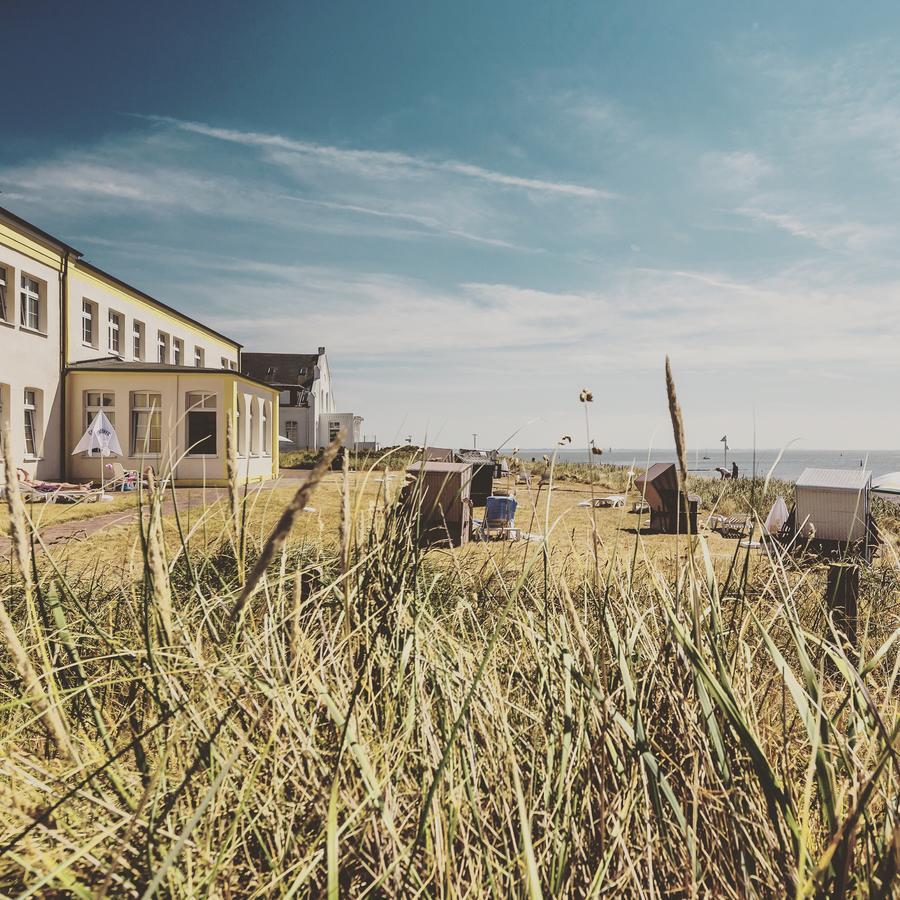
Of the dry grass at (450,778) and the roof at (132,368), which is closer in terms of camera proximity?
the dry grass at (450,778)

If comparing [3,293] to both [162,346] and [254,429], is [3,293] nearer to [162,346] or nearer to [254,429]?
[254,429]

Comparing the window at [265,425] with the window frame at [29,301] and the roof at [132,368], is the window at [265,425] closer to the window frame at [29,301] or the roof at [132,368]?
the roof at [132,368]

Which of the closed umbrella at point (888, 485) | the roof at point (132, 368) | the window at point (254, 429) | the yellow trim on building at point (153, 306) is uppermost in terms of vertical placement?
the yellow trim on building at point (153, 306)

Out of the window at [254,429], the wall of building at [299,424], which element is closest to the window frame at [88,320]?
the window at [254,429]

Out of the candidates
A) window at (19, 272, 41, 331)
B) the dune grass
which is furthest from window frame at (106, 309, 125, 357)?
the dune grass

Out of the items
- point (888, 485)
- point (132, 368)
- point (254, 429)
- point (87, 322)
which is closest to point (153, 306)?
point (87, 322)

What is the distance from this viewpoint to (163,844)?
3.58 ft

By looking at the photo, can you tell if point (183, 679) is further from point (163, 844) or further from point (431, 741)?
point (431, 741)

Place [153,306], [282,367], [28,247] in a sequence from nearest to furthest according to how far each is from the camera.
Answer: [28,247], [153,306], [282,367]

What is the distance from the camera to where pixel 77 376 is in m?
20.9

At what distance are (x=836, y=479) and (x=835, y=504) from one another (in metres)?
0.22

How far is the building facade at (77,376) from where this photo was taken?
18.3 m

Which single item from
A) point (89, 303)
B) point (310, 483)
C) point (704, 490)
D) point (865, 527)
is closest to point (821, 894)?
point (310, 483)

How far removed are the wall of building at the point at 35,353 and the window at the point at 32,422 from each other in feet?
0.13
